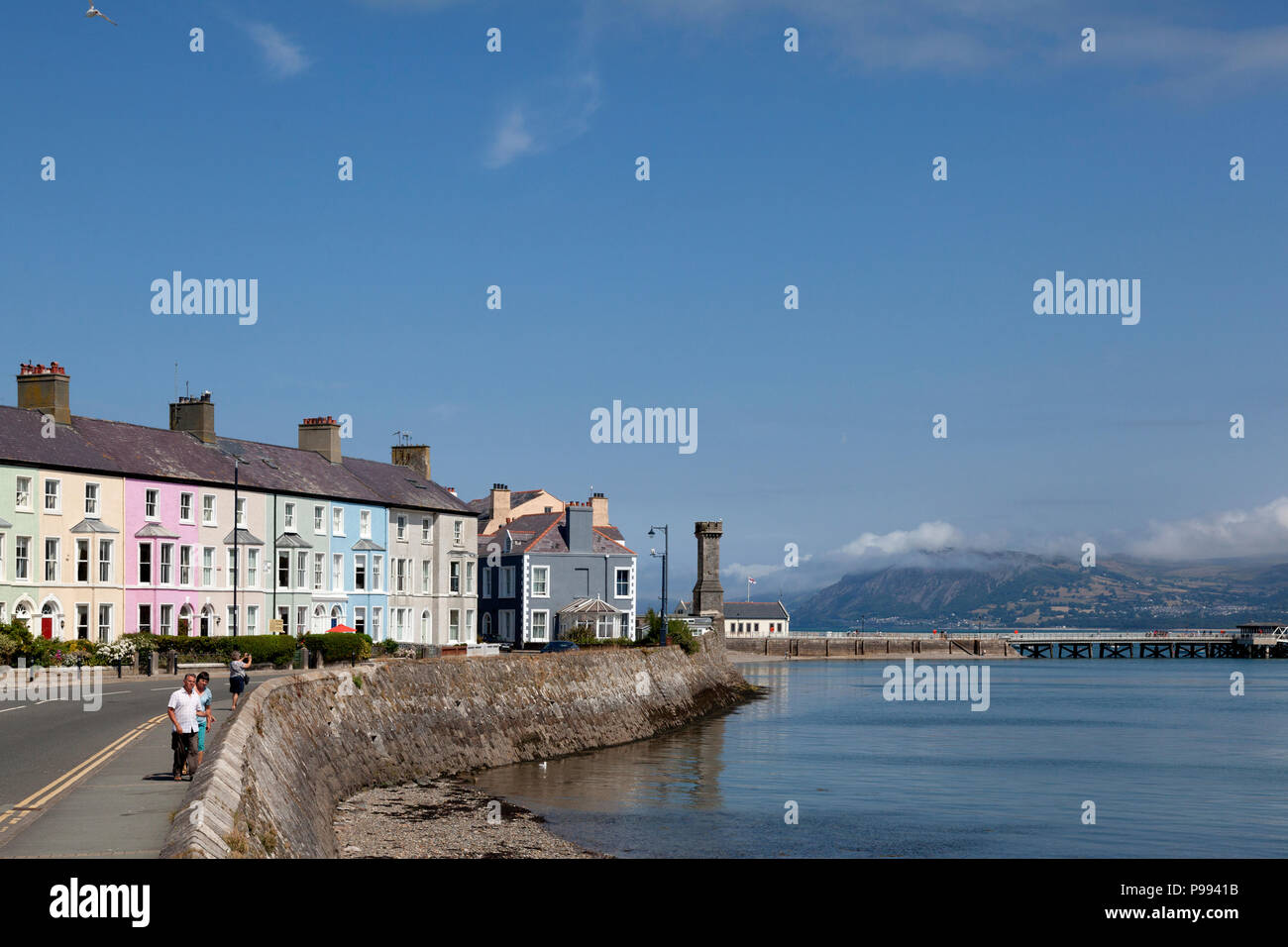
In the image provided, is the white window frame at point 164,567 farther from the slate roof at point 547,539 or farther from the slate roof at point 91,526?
the slate roof at point 547,539

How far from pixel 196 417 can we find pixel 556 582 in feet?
96.9

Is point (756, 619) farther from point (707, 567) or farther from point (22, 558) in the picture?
point (22, 558)

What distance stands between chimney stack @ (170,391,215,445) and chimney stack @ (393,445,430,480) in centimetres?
1884

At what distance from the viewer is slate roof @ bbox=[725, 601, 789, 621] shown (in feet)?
542

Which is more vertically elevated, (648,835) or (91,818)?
(91,818)

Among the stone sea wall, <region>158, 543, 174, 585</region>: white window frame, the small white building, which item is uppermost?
<region>158, 543, 174, 585</region>: white window frame

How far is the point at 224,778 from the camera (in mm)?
18109

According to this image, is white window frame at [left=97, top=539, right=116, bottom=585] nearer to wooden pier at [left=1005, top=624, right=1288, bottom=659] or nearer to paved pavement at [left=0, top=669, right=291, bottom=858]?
paved pavement at [left=0, top=669, right=291, bottom=858]

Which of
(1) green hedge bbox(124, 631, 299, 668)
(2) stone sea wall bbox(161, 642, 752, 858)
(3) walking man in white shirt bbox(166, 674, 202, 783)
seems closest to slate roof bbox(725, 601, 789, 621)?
(2) stone sea wall bbox(161, 642, 752, 858)

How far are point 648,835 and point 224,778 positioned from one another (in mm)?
13572

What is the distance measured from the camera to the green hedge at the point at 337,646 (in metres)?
58.6
